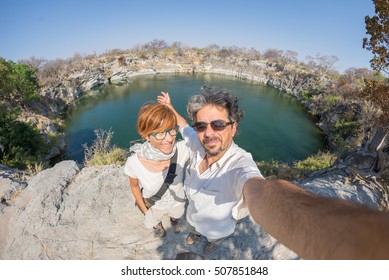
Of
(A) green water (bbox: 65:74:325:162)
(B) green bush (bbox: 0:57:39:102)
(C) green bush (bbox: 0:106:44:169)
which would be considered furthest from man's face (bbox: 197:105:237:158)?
(B) green bush (bbox: 0:57:39:102)

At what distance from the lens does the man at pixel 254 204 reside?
20.9 inches

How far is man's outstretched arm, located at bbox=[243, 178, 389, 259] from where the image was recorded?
0.50m

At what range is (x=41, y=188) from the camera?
318 centimetres

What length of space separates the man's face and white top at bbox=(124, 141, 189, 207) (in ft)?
1.47

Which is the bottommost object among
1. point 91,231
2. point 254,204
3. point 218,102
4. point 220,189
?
point 91,231

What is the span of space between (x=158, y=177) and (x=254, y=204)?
1206 mm

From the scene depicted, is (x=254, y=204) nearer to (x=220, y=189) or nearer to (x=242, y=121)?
(x=220, y=189)

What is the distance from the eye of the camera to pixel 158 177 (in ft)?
6.32

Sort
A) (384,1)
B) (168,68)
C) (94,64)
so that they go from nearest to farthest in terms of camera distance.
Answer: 1. (384,1)
2. (94,64)
3. (168,68)

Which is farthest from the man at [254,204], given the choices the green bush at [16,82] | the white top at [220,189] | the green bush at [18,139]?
the green bush at [16,82]

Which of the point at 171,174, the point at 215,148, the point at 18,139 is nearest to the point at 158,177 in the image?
the point at 171,174


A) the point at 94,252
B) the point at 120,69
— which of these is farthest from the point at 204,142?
the point at 120,69
